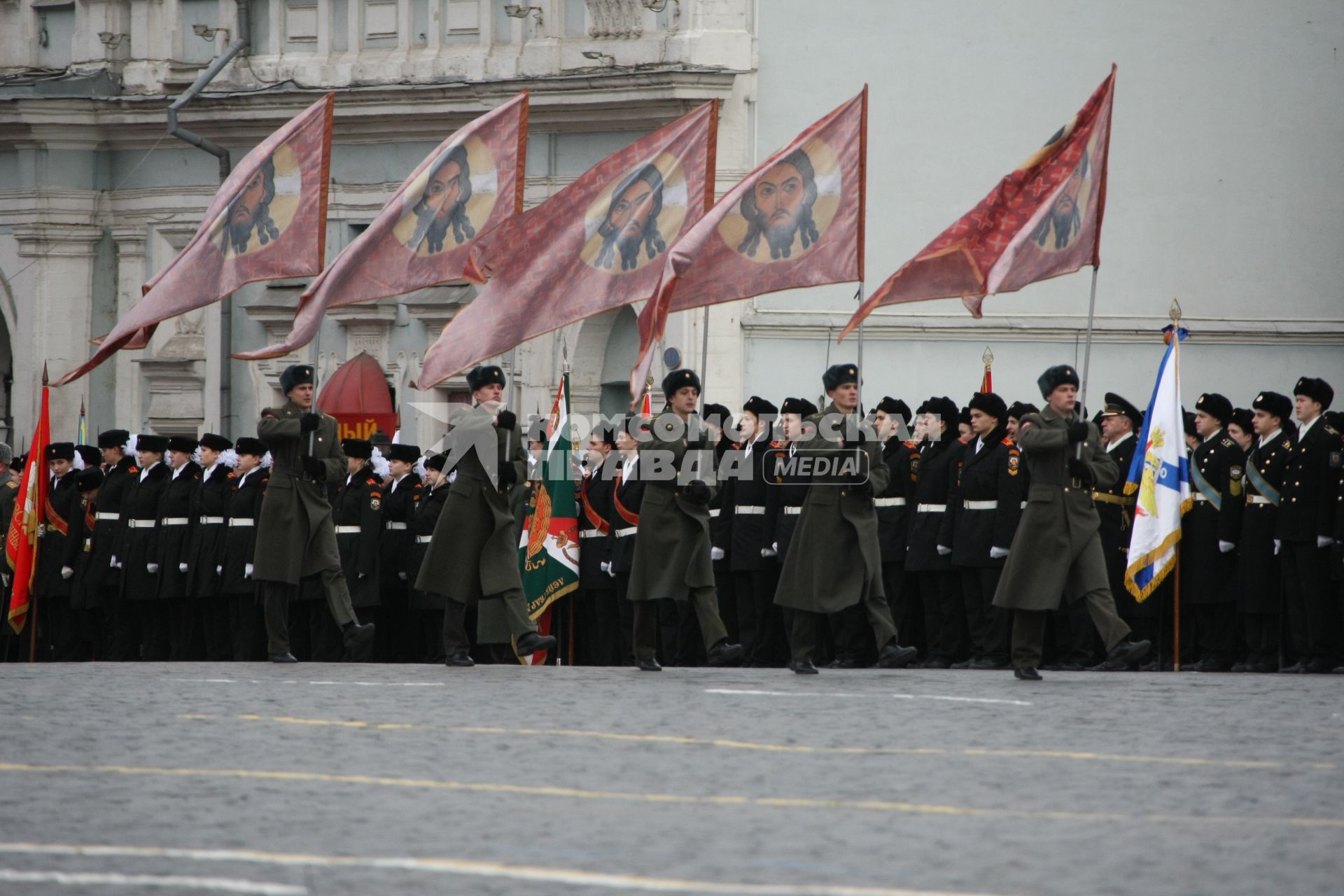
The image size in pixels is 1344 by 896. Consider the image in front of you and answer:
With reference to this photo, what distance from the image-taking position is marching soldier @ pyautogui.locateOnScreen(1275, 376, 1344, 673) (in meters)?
13.6

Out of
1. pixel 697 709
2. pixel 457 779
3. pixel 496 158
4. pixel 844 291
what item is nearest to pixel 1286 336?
pixel 844 291

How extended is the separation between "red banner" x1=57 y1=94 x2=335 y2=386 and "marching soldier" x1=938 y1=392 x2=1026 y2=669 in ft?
15.7

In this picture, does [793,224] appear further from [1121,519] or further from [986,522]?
[1121,519]

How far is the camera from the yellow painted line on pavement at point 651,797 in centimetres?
713

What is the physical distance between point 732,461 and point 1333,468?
173 inches

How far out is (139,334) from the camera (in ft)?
53.0

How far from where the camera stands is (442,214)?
15.3 metres

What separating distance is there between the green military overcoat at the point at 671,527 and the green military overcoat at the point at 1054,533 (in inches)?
74.3

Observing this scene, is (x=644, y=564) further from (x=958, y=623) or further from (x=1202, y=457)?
(x=1202, y=457)

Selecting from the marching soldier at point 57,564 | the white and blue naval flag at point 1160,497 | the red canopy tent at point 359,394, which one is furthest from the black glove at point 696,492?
the red canopy tent at point 359,394

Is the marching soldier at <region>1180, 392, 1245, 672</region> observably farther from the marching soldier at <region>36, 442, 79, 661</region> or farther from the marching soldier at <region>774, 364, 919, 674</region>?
the marching soldier at <region>36, 442, 79, 661</region>

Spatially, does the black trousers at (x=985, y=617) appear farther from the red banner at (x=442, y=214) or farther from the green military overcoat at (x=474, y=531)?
the red banner at (x=442, y=214)

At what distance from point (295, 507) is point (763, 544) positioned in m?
3.37

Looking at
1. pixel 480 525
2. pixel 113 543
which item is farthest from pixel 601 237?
pixel 113 543
